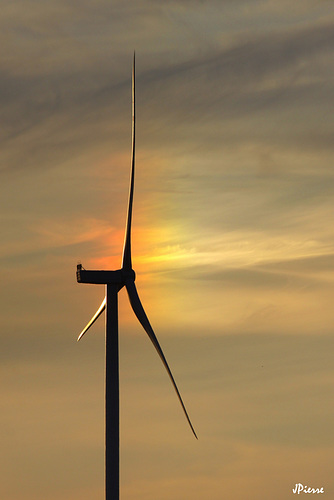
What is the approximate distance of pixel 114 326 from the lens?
373 feet

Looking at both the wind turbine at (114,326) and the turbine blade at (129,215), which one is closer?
the wind turbine at (114,326)

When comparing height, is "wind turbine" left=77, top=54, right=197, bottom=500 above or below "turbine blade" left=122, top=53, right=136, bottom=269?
below

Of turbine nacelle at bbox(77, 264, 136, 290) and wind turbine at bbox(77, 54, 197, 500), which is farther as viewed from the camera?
turbine nacelle at bbox(77, 264, 136, 290)

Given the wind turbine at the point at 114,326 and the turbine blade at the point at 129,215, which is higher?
the turbine blade at the point at 129,215

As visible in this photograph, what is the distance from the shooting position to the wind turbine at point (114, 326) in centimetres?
10969

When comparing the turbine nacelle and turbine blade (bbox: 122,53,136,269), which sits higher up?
turbine blade (bbox: 122,53,136,269)

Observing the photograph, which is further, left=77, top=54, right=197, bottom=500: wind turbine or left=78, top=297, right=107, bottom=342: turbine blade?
left=78, top=297, right=107, bottom=342: turbine blade

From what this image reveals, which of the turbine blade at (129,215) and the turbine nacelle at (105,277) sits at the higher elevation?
the turbine blade at (129,215)

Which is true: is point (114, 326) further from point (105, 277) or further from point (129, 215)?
point (129, 215)

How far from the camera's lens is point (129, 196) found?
11562cm

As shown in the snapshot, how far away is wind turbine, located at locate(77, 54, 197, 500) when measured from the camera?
109688mm

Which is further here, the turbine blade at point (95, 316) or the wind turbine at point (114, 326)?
the turbine blade at point (95, 316)

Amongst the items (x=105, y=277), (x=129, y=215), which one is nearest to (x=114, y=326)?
(x=105, y=277)

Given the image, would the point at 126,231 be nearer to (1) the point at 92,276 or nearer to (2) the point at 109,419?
(1) the point at 92,276
